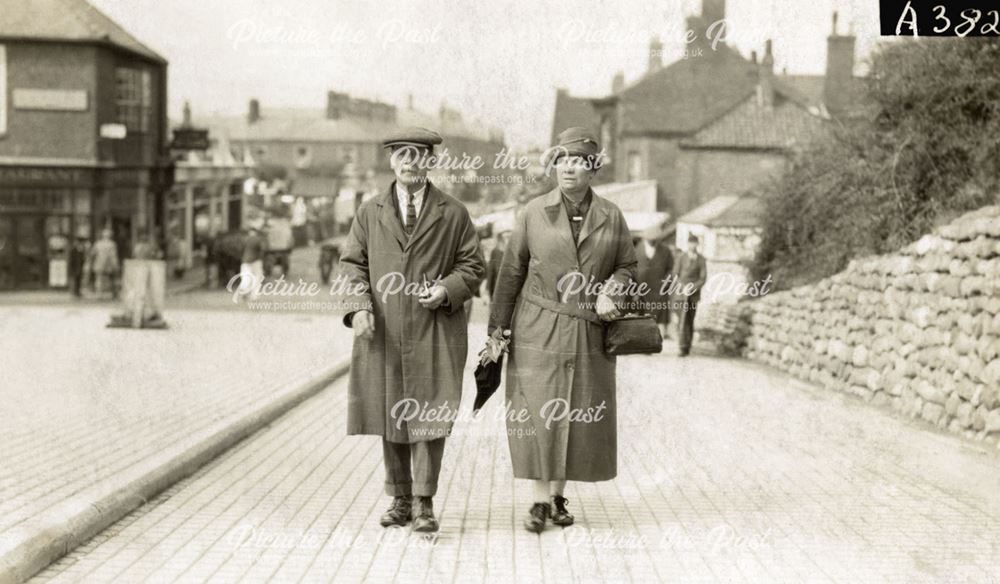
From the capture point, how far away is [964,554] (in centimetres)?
633

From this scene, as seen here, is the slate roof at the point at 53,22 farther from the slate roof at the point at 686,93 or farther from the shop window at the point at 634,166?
the slate roof at the point at 686,93

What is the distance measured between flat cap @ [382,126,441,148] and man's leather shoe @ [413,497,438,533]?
1836 millimetres

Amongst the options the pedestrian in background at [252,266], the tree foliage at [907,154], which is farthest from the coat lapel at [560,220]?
the pedestrian in background at [252,266]

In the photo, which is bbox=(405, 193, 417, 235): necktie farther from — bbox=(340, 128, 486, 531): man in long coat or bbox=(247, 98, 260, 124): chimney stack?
bbox=(247, 98, 260, 124): chimney stack

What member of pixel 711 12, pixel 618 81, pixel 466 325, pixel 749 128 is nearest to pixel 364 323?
pixel 466 325

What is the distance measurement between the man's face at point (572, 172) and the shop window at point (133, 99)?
1216 inches

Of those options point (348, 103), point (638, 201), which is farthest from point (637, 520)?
point (348, 103)

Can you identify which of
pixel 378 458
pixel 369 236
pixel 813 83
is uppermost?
pixel 813 83

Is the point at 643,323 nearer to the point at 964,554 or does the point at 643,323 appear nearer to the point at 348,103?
the point at 964,554

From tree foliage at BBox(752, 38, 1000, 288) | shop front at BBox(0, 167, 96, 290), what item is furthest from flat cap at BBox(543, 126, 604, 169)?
shop front at BBox(0, 167, 96, 290)

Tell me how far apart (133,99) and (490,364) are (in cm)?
3195

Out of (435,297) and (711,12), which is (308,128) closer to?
(711,12)

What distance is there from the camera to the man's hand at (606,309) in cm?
661

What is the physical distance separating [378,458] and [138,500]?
7.24 feet
